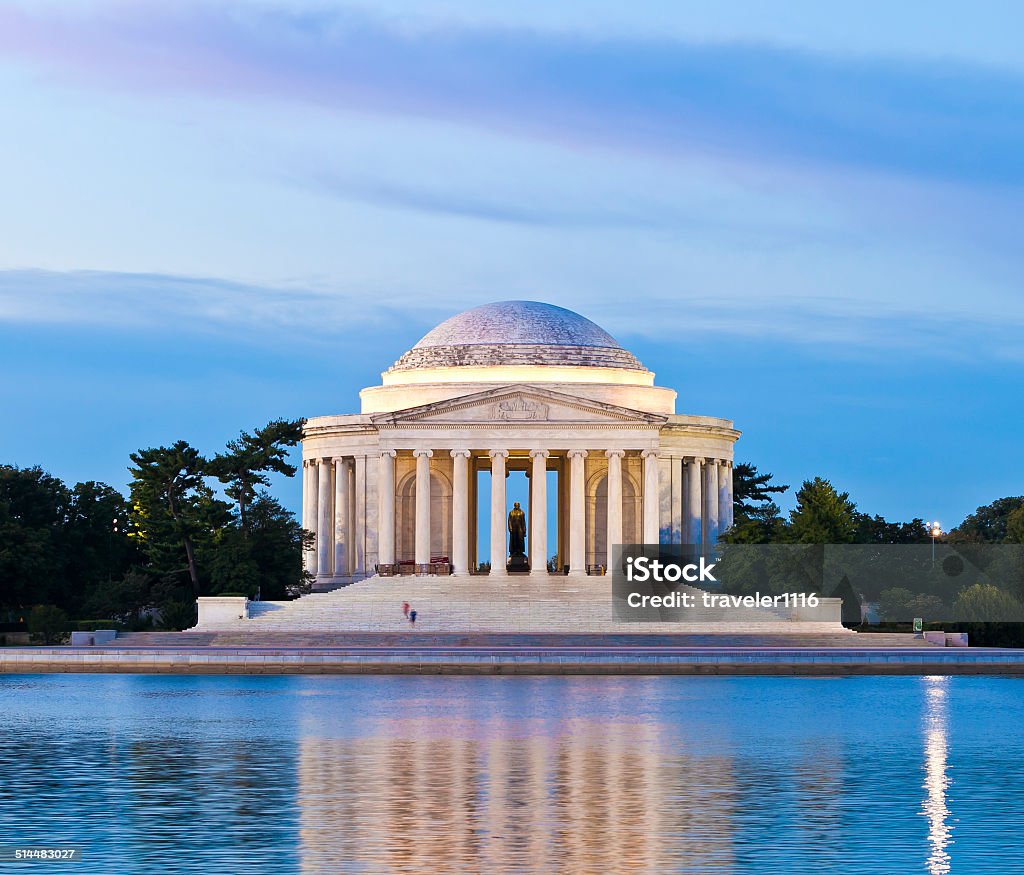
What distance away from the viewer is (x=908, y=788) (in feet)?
120

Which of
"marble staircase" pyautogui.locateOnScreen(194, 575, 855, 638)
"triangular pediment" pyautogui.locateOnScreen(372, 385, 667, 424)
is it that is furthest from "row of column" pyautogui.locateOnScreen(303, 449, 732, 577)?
"marble staircase" pyautogui.locateOnScreen(194, 575, 855, 638)

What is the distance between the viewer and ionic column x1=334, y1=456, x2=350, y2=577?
116m

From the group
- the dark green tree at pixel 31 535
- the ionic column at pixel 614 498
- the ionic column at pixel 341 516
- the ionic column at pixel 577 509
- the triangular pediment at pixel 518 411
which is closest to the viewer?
the dark green tree at pixel 31 535

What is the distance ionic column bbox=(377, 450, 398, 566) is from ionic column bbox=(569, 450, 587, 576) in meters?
9.96

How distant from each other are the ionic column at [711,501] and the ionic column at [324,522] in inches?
901

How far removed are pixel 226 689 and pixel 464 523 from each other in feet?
144

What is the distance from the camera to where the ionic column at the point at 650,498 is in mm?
106125

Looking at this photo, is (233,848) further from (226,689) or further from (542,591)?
(542,591)

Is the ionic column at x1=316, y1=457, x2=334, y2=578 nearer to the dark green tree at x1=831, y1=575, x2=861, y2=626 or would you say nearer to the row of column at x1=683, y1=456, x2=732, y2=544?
the row of column at x1=683, y1=456, x2=732, y2=544

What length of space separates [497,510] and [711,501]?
16.4m

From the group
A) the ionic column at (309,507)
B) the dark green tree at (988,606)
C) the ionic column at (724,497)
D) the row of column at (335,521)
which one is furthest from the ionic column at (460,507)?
the dark green tree at (988,606)

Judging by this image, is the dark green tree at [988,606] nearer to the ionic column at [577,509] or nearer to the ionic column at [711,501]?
the ionic column at [577,509]

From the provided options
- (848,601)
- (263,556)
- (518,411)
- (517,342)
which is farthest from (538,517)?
(848,601)

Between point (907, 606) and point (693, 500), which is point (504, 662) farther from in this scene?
point (693, 500)
